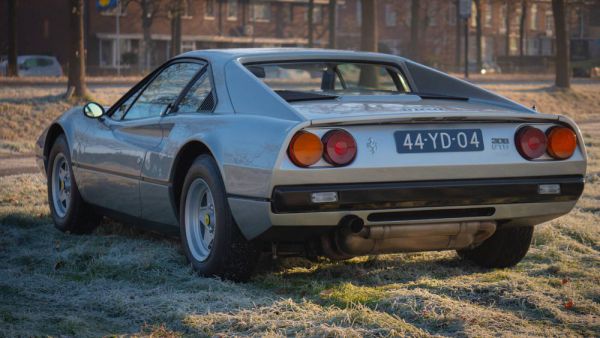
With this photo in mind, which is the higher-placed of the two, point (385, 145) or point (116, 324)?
point (385, 145)

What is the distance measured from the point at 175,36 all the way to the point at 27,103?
34.0 metres

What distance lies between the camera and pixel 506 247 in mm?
6547

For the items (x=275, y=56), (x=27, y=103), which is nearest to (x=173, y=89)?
(x=275, y=56)

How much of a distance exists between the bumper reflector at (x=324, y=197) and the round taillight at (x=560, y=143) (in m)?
1.33

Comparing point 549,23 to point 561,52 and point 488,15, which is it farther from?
point 561,52

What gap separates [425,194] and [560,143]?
911 mm

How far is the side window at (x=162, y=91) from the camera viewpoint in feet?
22.9

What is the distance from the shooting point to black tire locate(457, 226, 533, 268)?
653 centimetres

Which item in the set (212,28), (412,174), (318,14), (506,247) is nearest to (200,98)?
(412,174)

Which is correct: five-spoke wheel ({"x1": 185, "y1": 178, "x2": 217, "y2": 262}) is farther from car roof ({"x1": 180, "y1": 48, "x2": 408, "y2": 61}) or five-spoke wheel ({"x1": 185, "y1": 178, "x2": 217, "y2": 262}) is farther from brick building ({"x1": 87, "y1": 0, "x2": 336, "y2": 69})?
brick building ({"x1": 87, "y1": 0, "x2": 336, "y2": 69})

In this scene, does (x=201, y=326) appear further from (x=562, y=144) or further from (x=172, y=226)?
(x=562, y=144)

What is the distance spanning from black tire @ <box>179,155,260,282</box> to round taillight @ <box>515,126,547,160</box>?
1.50 m

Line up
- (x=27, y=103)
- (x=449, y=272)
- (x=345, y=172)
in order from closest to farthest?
(x=345, y=172) → (x=449, y=272) → (x=27, y=103)

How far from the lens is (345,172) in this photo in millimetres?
5434
